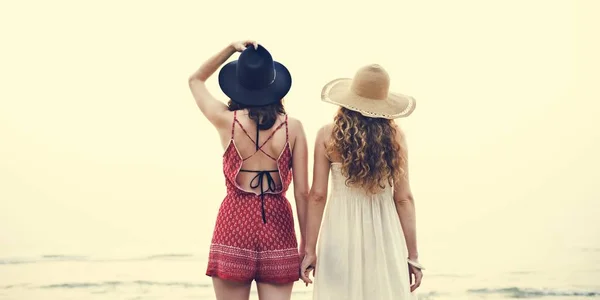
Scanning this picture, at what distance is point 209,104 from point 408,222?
941 mm

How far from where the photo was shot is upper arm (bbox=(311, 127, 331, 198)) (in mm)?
2902

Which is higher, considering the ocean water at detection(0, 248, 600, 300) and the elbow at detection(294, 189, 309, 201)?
the elbow at detection(294, 189, 309, 201)

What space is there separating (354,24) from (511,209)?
3.55 metres

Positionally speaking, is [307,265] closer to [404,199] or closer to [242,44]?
[404,199]

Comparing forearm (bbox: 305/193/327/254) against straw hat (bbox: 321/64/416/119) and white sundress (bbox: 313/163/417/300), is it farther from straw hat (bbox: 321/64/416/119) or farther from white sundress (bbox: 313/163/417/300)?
straw hat (bbox: 321/64/416/119)

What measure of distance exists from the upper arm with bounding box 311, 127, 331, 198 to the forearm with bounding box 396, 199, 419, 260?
0.33 m

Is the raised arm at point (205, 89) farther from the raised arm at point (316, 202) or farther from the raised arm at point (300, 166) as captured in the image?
the raised arm at point (316, 202)

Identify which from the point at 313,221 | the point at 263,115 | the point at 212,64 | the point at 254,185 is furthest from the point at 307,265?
the point at 212,64

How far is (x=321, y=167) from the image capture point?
291 cm

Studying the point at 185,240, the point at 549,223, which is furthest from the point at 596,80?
the point at 185,240

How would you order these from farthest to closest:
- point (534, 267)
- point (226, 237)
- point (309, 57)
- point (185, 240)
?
point (309, 57), point (185, 240), point (534, 267), point (226, 237)

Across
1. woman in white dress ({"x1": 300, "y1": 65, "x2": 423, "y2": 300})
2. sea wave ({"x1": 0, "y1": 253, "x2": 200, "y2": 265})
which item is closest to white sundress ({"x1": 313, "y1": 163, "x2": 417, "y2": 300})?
woman in white dress ({"x1": 300, "y1": 65, "x2": 423, "y2": 300})

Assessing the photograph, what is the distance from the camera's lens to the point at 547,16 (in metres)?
11.2

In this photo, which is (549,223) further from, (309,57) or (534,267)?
(309,57)
